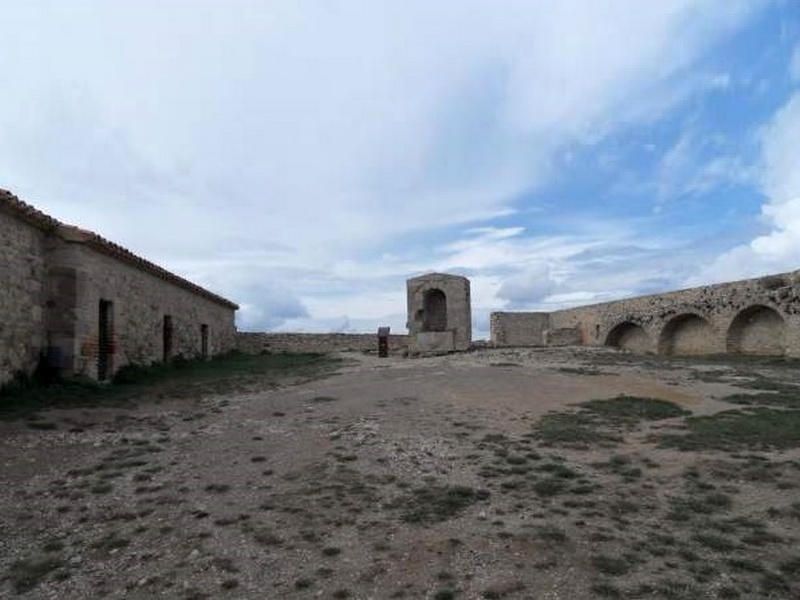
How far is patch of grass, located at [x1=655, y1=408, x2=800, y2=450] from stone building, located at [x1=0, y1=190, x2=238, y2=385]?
1059 centimetres

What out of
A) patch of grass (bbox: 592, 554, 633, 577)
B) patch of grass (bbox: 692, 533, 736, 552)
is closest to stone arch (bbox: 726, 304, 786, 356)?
patch of grass (bbox: 692, 533, 736, 552)

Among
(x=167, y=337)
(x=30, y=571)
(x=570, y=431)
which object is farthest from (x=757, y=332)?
(x=30, y=571)

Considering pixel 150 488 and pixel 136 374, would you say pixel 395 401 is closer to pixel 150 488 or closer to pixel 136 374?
pixel 150 488

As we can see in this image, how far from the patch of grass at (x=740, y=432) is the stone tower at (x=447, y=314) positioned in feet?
51.6

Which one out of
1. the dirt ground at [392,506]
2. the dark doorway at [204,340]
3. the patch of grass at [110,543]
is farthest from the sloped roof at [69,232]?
the patch of grass at [110,543]

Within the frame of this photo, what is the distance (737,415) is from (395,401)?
5457 millimetres

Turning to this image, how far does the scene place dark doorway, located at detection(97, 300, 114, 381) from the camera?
14312 mm

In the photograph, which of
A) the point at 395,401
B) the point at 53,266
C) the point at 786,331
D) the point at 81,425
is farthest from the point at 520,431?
the point at 786,331

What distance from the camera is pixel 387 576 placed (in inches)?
183

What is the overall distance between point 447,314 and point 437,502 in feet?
66.4

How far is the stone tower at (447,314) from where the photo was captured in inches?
1014

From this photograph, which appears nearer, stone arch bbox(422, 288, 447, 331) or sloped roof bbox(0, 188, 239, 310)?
sloped roof bbox(0, 188, 239, 310)

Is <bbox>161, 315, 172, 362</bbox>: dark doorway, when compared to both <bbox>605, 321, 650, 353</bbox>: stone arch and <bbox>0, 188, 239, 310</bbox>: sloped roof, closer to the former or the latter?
<bbox>0, 188, 239, 310</bbox>: sloped roof

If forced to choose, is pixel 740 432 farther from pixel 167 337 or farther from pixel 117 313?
pixel 167 337
